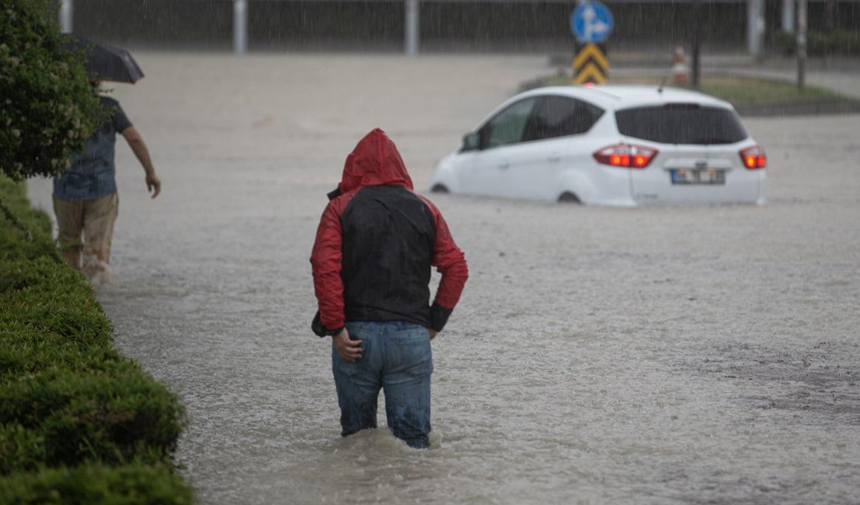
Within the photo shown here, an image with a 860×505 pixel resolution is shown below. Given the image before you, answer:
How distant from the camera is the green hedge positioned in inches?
143

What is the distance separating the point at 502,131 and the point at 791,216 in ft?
11.7

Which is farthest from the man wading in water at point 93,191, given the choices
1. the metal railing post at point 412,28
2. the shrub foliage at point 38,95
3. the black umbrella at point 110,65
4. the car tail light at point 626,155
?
the metal railing post at point 412,28

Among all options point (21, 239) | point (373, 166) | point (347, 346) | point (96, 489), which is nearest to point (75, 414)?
point (96, 489)

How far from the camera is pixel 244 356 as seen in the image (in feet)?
25.8

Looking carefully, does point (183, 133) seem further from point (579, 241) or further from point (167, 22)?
point (167, 22)

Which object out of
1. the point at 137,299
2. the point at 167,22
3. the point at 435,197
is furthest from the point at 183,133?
the point at 167,22

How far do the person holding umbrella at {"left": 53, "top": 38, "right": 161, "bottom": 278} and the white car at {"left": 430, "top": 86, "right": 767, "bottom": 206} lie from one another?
603 centimetres

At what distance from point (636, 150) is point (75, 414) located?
35.7 ft

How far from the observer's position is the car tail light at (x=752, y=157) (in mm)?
14953

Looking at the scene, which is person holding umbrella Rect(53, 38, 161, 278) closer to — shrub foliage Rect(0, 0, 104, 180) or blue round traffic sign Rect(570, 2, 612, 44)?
shrub foliage Rect(0, 0, 104, 180)

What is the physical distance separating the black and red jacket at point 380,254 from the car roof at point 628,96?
9790 millimetres

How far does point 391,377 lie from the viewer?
5391mm

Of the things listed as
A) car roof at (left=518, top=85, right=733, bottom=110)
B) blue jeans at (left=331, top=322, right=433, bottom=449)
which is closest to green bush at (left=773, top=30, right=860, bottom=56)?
car roof at (left=518, top=85, right=733, bottom=110)

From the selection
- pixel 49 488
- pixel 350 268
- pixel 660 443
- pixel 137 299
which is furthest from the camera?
pixel 137 299
